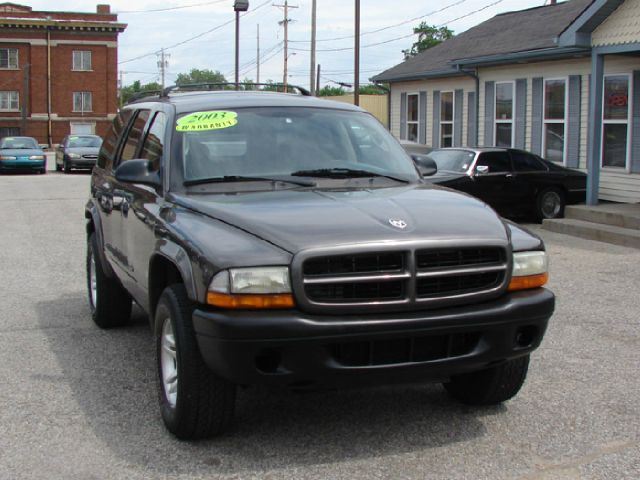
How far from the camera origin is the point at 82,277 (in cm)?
952

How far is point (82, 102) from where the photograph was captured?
6531 cm

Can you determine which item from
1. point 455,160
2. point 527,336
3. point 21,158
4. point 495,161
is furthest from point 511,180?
point 21,158

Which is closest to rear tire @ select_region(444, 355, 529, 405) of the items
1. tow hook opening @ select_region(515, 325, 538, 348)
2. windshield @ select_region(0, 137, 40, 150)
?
tow hook opening @ select_region(515, 325, 538, 348)

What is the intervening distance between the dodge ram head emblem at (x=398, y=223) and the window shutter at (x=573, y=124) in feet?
47.5

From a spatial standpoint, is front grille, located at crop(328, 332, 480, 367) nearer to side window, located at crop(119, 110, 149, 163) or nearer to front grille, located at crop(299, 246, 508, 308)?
front grille, located at crop(299, 246, 508, 308)

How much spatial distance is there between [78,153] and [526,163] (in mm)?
20501

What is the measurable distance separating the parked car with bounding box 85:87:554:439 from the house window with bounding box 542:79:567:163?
13.9m

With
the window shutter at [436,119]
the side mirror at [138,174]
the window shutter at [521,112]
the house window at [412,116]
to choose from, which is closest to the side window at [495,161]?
the window shutter at [521,112]

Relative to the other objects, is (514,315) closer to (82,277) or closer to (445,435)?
(445,435)

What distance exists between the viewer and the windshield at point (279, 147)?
5.11 metres

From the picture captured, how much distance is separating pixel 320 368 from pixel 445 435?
1012 mm

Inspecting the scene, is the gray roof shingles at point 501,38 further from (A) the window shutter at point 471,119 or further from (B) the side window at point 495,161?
(B) the side window at point 495,161

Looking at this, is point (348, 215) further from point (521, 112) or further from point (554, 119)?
point (521, 112)

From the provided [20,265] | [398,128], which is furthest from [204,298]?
[398,128]
